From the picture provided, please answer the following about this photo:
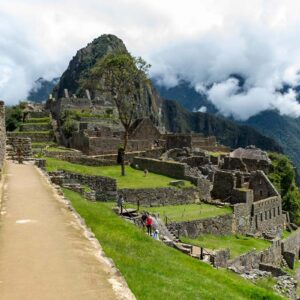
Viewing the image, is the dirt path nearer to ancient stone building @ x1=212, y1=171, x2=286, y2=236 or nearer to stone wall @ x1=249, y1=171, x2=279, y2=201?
ancient stone building @ x1=212, y1=171, x2=286, y2=236

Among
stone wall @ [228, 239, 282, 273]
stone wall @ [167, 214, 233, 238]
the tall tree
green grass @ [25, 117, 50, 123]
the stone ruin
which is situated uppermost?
the tall tree

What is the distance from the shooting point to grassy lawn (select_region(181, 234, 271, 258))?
2655 centimetres

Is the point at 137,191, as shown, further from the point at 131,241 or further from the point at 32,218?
the point at 32,218

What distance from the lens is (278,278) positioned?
25812 mm

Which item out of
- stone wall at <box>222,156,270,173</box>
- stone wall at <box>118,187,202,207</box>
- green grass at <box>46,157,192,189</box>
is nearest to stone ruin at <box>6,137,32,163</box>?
green grass at <box>46,157,192,189</box>

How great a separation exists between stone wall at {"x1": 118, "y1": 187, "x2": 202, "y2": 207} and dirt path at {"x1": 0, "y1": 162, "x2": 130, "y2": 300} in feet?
49.8

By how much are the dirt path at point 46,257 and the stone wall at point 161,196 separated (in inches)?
598

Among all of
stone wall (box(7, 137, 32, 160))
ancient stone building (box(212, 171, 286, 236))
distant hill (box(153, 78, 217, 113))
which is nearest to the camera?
stone wall (box(7, 137, 32, 160))

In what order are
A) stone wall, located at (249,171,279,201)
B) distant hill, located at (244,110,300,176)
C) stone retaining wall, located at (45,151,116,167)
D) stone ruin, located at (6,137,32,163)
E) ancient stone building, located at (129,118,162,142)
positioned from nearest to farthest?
stone ruin, located at (6,137,32,163)
stone retaining wall, located at (45,151,116,167)
stone wall, located at (249,171,279,201)
ancient stone building, located at (129,118,162,142)
distant hill, located at (244,110,300,176)

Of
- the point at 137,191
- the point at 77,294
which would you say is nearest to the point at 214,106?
the point at 137,191

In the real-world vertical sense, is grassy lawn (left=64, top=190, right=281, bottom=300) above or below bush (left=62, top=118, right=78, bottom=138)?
below

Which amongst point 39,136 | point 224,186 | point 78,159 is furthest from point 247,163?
point 39,136

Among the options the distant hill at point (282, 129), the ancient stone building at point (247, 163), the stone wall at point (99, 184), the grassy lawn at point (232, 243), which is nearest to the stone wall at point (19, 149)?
the stone wall at point (99, 184)

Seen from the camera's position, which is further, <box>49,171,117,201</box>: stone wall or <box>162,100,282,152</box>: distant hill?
<box>162,100,282,152</box>: distant hill
